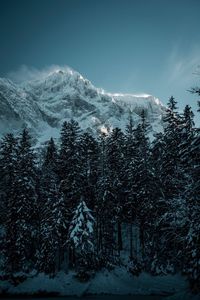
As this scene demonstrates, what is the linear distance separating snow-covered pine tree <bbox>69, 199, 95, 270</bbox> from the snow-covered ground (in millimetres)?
1795

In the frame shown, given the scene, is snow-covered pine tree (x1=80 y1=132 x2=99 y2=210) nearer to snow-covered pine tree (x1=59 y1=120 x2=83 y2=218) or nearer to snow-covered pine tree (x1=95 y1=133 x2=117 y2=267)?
snow-covered pine tree (x1=95 y1=133 x2=117 y2=267)

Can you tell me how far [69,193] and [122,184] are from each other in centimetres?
729

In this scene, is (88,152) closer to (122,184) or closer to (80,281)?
(122,184)

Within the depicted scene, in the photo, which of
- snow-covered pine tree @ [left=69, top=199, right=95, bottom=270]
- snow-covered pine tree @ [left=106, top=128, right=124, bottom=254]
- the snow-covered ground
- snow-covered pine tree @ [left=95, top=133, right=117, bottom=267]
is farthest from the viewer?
snow-covered pine tree @ [left=106, top=128, right=124, bottom=254]

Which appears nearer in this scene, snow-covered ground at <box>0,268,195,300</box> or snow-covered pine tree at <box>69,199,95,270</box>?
snow-covered ground at <box>0,268,195,300</box>

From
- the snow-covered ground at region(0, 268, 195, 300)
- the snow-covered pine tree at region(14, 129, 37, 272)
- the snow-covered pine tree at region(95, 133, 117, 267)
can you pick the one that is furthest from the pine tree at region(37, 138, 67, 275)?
the snow-covered pine tree at region(95, 133, 117, 267)

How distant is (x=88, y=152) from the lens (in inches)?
1452

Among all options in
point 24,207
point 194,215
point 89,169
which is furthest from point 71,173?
point 194,215

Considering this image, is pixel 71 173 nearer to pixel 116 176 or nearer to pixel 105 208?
pixel 105 208

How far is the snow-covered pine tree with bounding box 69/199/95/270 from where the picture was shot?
29312 millimetres

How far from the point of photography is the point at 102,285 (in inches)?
1152

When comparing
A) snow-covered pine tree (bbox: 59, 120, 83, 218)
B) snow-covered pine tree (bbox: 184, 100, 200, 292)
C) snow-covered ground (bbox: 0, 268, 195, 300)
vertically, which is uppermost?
snow-covered pine tree (bbox: 59, 120, 83, 218)

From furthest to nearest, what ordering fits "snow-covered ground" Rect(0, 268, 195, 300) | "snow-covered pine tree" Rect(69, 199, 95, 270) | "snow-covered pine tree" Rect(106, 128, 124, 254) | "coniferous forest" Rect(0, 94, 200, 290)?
"snow-covered pine tree" Rect(106, 128, 124, 254) < "coniferous forest" Rect(0, 94, 200, 290) < "snow-covered pine tree" Rect(69, 199, 95, 270) < "snow-covered ground" Rect(0, 268, 195, 300)

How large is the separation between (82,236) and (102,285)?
4.80 m
